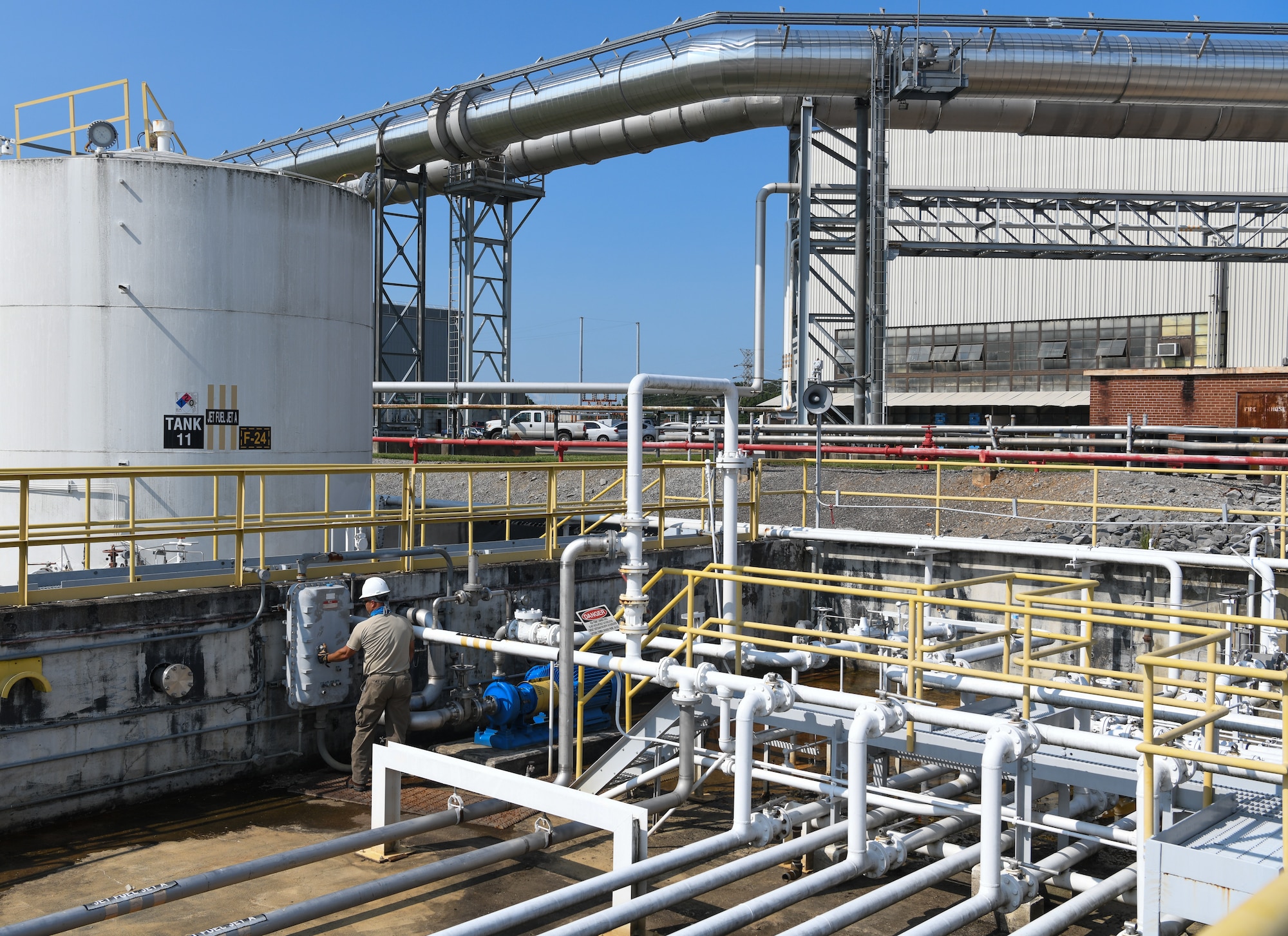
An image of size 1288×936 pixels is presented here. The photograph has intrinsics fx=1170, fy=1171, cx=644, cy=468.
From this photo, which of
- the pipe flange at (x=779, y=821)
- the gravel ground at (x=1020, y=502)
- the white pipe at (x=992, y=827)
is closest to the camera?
the white pipe at (x=992, y=827)

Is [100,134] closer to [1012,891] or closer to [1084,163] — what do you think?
[1012,891]

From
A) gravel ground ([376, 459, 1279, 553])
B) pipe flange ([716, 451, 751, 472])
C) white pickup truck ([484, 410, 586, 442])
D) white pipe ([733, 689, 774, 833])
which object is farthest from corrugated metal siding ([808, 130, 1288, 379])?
white pipe ([733, 689, 774, 833])

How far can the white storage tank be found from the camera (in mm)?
12992

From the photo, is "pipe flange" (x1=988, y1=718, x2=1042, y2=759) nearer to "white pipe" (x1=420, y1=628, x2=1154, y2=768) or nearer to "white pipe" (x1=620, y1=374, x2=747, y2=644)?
"white pipe" (x1=420, y1=628, x2=1154, y2=768)

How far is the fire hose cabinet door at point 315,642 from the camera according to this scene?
1100cm

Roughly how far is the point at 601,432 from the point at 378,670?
32771mm

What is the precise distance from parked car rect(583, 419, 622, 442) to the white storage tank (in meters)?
28.8

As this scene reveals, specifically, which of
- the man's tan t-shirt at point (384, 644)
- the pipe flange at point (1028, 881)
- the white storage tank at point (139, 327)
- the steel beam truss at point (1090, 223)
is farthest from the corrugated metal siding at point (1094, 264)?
the pipe flange at point (1028, 881)

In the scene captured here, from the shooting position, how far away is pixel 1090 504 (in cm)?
1508

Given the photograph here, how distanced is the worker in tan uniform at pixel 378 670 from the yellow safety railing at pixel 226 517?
1129 mm

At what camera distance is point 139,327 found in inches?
514

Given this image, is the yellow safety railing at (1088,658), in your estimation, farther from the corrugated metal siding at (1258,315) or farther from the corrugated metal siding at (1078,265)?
the corrugated metal siding at (1258,315)

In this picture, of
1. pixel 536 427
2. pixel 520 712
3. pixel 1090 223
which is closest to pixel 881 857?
pixel 520 712

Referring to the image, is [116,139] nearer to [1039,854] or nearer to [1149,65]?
[1039,854]
